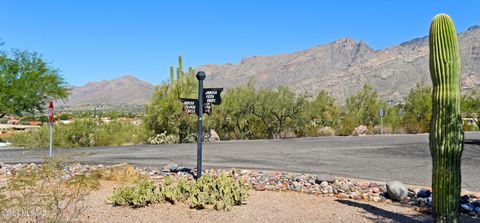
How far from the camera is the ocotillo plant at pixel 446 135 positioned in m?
5.97

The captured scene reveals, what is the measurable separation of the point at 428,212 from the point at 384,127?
1066 inches

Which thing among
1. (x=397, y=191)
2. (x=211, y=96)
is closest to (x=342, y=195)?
(x=397, y=191)

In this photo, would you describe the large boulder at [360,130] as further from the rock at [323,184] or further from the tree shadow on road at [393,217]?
the tree shadow on road at [393,217]

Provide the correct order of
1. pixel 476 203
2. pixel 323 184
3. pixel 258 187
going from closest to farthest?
pixel 476 203 → pixel 323 184 → pixel 258 187

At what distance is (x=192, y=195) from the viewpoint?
7.20 m

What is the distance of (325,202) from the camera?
771 centimetres

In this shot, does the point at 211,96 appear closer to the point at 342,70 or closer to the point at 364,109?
the point at 364,109

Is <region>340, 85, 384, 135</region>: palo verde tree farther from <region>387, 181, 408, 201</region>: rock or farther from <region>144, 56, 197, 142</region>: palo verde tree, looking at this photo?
<region>387, 181, 408, 201</region>: rock

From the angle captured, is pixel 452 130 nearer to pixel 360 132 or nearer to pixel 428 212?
pixel 428 212

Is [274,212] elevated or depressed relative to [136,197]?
depressed

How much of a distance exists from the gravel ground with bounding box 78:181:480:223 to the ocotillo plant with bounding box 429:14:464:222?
0.79 meters

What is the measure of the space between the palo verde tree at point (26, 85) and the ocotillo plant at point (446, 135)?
69.2ft

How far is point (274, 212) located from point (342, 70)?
390 ft

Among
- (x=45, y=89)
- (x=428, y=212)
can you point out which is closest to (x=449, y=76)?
(x=428, y=212)
